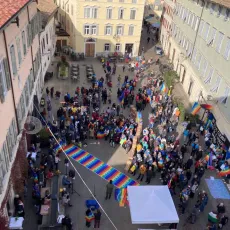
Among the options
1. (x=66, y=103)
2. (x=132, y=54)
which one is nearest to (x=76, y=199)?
(x=66, y=103)

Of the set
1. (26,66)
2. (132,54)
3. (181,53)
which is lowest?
(132,54)

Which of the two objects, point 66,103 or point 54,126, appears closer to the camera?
point 54,126

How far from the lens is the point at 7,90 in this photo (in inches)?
516

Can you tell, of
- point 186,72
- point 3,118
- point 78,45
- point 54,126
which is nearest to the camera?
point 3,118

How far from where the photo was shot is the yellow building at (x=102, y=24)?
36875mm

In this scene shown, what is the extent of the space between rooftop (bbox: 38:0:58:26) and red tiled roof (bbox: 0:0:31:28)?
43.5 ft

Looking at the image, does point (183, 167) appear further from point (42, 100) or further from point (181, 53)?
point (181, 53)

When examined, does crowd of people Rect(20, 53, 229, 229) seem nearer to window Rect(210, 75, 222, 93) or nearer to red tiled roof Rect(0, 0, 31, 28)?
window Rect(210, 75, 222, 93)

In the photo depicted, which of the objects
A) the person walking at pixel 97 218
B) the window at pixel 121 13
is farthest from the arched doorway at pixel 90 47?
the person walking at pixel 97 218

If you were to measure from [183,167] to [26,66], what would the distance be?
1238 centimetres

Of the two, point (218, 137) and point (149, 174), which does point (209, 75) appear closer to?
point (218, 137)

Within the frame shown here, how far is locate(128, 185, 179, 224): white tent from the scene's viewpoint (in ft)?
47.3

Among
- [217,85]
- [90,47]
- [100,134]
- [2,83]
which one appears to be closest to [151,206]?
[100,134]

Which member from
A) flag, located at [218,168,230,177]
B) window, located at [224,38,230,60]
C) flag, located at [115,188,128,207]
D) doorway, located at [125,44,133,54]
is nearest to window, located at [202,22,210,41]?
window, located at [224,38,230,60]
